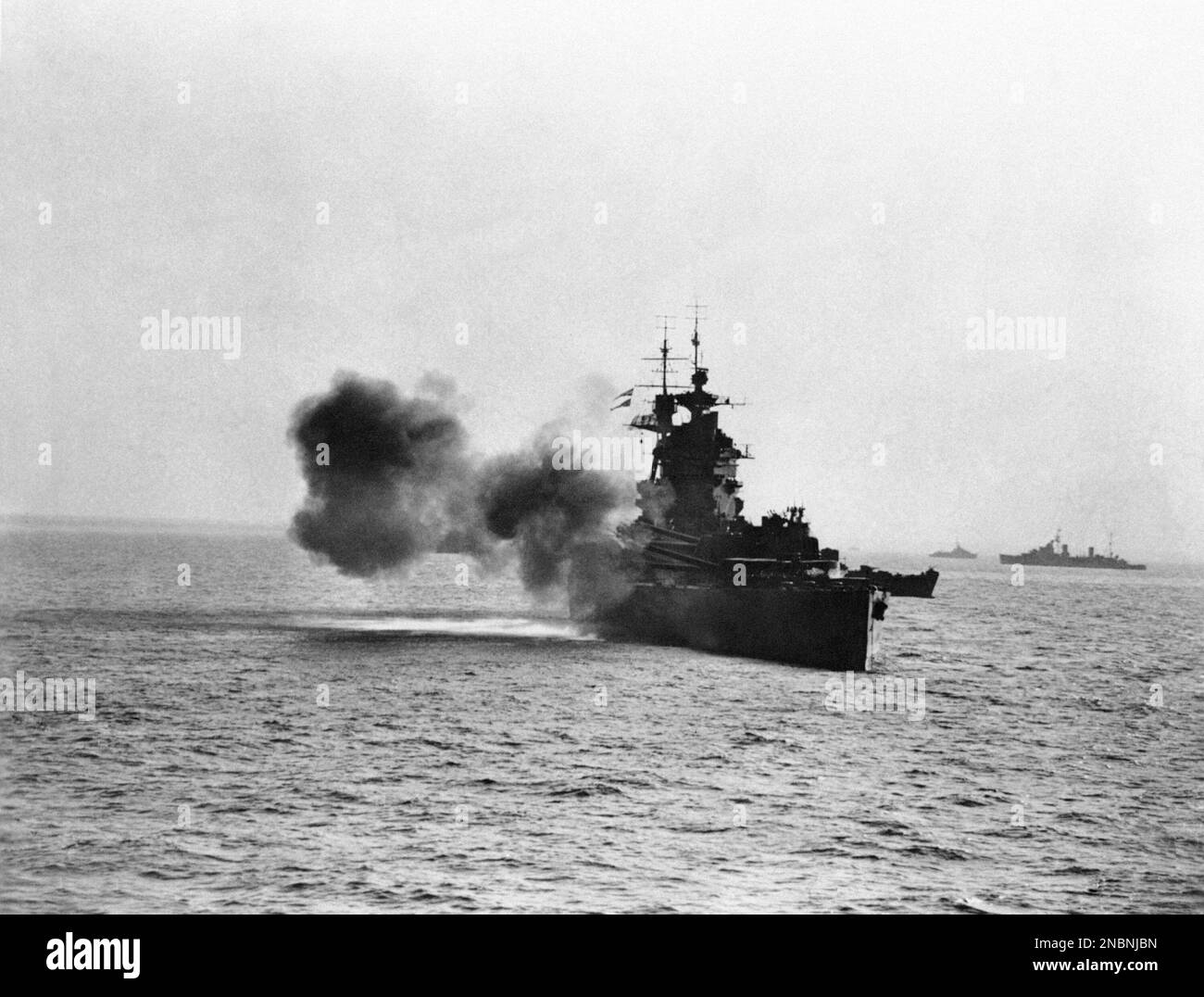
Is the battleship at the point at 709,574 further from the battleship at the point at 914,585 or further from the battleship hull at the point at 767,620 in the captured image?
the battleship at the point at 914,585

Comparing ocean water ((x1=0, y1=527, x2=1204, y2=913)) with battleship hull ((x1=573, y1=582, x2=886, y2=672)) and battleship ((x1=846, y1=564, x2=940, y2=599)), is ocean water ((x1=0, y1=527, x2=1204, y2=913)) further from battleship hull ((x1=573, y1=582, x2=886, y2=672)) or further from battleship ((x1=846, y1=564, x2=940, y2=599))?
battleship ((x1=846, y1=564, x2=940, y2=599))

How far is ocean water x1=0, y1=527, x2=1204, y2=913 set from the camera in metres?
19.4

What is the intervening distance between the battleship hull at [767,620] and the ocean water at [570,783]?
4.20ft

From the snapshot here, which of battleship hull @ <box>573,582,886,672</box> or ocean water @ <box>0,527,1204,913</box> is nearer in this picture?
ocean water @ <box>0,527,1204,913</box>

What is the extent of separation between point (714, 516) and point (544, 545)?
9.14m

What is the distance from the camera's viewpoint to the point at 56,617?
6150 centimetres

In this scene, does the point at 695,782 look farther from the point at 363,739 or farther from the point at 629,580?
the point at 629,580

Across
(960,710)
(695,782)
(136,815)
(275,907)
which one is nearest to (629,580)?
(960,710)

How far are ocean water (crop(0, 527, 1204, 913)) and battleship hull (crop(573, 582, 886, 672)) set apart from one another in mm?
1280

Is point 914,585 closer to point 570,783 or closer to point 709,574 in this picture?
point 709,574

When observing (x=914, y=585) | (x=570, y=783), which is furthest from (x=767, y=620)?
(x=914, y=585)

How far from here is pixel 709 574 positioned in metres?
53.8

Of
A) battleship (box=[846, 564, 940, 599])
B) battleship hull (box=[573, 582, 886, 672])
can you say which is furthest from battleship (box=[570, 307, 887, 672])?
battleship (box=[846, 564, 940, 599])
